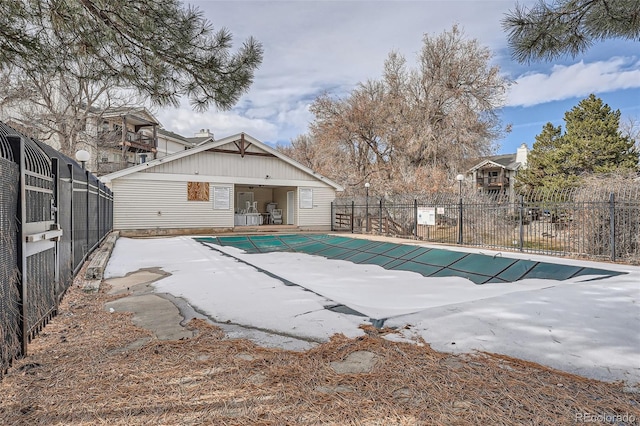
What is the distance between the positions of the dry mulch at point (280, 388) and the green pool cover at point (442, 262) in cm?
388

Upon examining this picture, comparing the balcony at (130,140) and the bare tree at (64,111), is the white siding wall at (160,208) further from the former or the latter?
the balcony at (130,140)

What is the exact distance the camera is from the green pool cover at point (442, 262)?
5965mm

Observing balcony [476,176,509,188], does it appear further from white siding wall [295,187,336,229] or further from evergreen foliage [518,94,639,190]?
white siding wall [295,187,336,229]

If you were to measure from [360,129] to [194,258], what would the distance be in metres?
16.9

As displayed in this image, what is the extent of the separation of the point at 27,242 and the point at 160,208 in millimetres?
13004

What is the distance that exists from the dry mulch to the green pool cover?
12.7ft

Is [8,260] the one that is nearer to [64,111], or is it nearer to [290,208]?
[290,208]

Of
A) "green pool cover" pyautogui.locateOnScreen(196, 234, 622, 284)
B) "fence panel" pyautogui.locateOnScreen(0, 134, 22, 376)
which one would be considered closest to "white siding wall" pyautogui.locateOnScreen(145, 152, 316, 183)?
"green pool cover" pyautogui.locateOnScreen(196, 234, 622, 284)

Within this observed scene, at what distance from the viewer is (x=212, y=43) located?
4184 millimetres

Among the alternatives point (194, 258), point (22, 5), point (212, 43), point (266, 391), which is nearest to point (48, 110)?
point (194, 258)

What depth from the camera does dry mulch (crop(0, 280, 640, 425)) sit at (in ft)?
6.02

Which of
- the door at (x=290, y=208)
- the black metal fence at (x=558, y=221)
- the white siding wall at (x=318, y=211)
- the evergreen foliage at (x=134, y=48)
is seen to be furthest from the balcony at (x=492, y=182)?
the evergreen foliage at (x=134, y=48)

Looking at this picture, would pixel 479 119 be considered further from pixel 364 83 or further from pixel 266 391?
pixel 266 391

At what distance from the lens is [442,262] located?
7.21 metres
